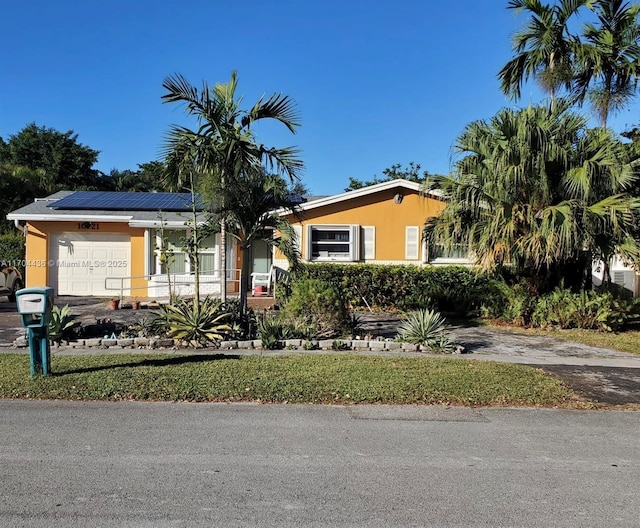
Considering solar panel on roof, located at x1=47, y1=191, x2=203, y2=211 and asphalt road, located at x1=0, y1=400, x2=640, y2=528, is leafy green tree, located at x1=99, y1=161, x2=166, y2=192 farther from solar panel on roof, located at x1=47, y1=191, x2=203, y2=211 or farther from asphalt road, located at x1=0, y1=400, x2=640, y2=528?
asphalt road, located at x1=0, y1=400, x2=640, y2=528

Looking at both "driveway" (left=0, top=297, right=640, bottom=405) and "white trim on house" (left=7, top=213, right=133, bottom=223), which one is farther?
"white trim on house" (left=7, top=213, right=133, bottom=223)

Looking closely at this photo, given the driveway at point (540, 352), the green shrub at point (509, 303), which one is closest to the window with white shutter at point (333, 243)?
the driveway at point (540, 352)

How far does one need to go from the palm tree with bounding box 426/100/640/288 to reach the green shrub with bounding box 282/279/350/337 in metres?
3.92

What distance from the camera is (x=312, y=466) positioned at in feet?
14.7

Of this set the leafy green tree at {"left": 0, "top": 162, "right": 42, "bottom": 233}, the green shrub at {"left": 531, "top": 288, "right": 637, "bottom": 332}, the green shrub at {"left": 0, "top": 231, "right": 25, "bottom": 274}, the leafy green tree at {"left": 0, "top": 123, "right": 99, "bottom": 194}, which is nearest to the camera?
the green shrub at {"left": 531, "top": 288, "right": 637, "bottom": 332}

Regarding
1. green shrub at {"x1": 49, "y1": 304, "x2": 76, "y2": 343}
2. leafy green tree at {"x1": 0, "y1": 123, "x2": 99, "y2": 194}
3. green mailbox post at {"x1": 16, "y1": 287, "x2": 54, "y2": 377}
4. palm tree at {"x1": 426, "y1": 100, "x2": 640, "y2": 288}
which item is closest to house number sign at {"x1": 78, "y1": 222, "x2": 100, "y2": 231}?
green shrub at {"x1": 49, "y1": 304, "x2": 76, "y2": 343}

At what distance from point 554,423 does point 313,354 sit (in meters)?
4.41

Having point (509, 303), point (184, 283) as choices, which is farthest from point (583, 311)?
point (184, 283)

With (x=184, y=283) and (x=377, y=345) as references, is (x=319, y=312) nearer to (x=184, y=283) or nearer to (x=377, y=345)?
(x=377, y=345)

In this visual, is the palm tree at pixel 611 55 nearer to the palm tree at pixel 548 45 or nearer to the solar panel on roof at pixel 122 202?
the palm tree at pixel 548 45

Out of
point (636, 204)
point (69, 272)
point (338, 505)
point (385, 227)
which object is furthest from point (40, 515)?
point (69, 272)

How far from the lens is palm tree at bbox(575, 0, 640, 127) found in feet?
48.4

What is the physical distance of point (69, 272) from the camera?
1805cm

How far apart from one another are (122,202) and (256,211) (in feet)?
33.7
